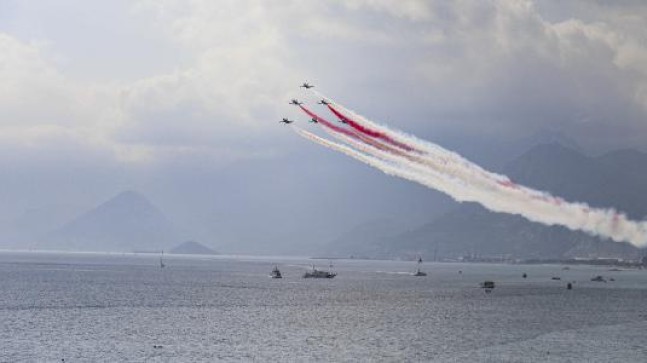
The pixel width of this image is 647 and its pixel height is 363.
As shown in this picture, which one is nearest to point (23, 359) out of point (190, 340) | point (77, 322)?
point (190, 340)

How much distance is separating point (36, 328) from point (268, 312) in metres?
52.0

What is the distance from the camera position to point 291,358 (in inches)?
4493

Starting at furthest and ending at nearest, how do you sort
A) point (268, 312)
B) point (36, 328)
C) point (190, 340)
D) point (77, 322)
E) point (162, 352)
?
point (268, 312), point (77, 322), point (36, 328), point (190, 340), point (162, 352)

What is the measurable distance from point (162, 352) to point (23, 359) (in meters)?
18.1

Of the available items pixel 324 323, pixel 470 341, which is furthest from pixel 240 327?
pixel 470 341

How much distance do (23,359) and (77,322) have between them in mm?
45407

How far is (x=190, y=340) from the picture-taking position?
13125 cm

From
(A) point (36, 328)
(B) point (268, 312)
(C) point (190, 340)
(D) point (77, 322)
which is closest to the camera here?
(C) point (190, 340)

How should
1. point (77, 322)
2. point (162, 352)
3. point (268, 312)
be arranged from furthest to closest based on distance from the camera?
point (268, 312) → point (77, 322) → point (162, 352)

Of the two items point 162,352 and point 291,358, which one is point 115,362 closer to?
point 162,352

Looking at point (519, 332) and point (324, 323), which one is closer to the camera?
point (519, 332)

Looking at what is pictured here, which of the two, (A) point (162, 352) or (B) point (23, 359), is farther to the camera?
(A) point (162, 352)

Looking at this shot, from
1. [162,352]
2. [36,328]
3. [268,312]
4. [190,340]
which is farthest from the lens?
[268,312]

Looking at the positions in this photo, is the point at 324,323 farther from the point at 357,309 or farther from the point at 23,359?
the point at 23,359
